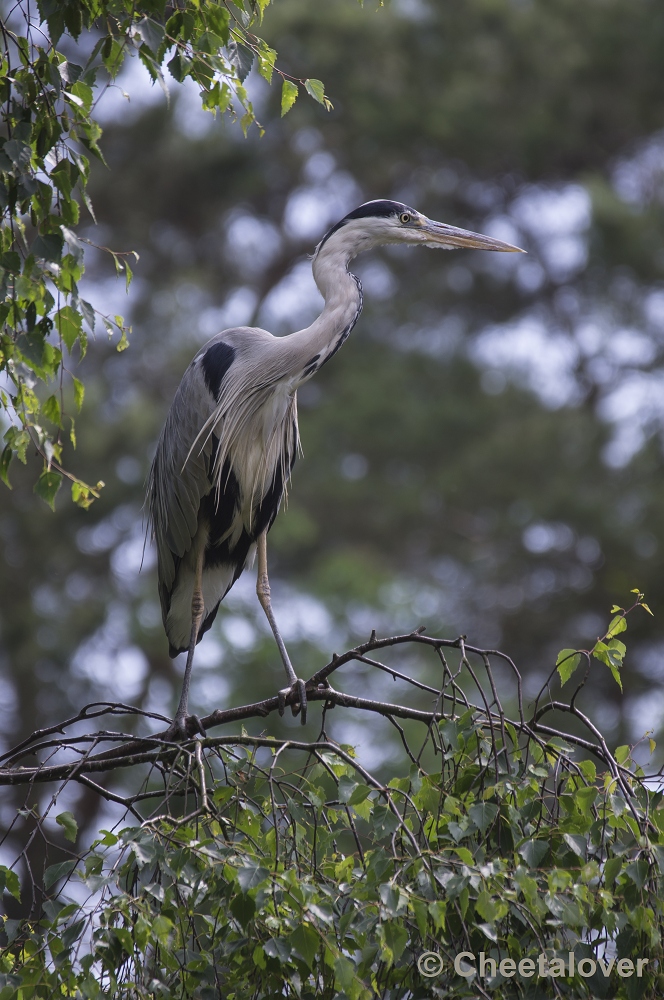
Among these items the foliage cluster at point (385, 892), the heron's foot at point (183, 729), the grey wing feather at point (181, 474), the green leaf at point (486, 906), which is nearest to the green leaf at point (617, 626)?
the foliage cluster at point (385, 892)

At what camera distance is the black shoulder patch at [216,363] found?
3.89 m

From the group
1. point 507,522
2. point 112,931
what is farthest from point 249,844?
point 507,522

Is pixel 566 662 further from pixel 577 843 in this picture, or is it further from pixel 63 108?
pixel 63 108

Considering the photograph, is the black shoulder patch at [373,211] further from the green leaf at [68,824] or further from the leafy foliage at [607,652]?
the green leaf at [68,824]

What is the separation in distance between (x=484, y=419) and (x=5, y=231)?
7.38m

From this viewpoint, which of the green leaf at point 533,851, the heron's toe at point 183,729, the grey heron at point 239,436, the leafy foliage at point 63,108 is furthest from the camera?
the grey heron at point 239,436

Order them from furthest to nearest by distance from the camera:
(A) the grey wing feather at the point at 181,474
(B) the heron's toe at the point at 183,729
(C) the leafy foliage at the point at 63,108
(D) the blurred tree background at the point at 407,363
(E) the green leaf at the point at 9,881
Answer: (D) the blurred tree background at the point at 407,363, (A) the grey wing feather at the point at 181,474, (B) the heron's toe at the point at 183,729, (C) the leafy foliage at the point at 63,108, (E) the green leaf at the point at 9,881

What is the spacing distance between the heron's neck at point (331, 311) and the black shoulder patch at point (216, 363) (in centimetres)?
30

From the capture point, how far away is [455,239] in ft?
13.2

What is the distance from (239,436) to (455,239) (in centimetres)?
106

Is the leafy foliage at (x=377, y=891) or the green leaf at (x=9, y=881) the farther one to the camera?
the green leaf at (x=9, y=881)

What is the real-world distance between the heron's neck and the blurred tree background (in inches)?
183

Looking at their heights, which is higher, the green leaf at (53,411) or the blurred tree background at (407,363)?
the blurred tree background at (407,363)

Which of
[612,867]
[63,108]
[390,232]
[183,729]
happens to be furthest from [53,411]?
[390,232]
